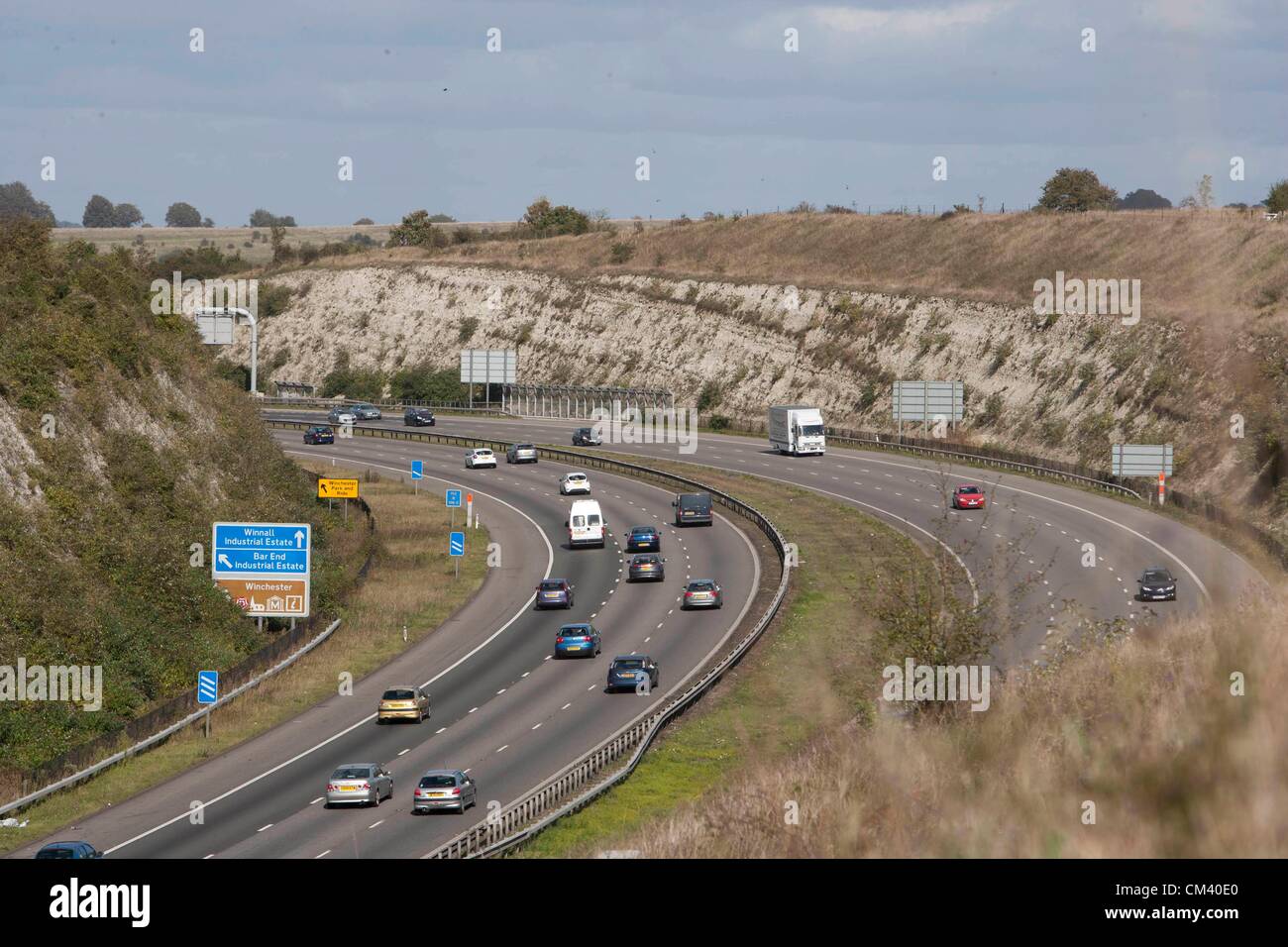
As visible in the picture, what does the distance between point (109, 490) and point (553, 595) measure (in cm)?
1779

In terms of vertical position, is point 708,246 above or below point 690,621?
above

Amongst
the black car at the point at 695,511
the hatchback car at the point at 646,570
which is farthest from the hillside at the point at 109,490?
the black car at the point at 695,511

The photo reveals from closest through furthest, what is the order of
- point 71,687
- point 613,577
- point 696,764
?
point 696,764
point 71,687
point 613,577

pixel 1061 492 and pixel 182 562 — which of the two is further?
pixel 1061 492

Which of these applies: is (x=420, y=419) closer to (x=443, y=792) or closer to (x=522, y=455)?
(x=522, y=455)

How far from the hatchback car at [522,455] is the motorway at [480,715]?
2031 centimetres

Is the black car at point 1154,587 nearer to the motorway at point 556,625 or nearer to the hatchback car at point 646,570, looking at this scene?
the motorway at point 556,625

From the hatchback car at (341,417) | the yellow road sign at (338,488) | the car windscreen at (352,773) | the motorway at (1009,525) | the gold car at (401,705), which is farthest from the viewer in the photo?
the hatchback car at (341,417)

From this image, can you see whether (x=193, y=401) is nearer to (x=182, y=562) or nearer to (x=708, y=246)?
(x=182, y=562)

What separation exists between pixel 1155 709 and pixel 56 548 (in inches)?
1870

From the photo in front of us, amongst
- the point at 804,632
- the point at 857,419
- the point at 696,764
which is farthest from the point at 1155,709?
the point at 857,419

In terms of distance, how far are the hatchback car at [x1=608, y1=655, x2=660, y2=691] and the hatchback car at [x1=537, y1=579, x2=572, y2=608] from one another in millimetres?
12938

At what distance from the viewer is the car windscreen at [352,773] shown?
34.3 meters

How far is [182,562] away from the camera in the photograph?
172ft
